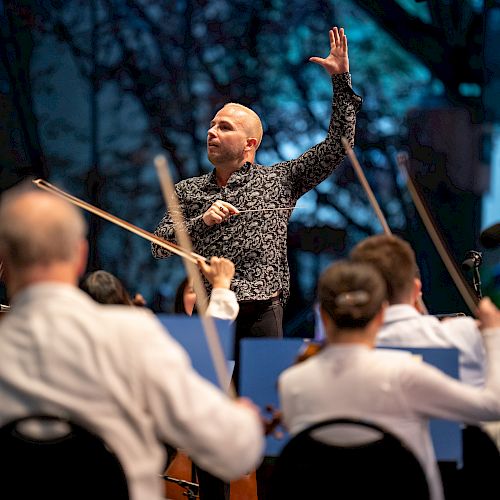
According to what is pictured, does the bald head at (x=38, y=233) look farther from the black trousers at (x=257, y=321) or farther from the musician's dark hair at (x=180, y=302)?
the musician's dark hair at (x=180, y=302)

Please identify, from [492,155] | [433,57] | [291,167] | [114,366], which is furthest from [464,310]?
[114,366]

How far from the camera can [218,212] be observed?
10.6 feet

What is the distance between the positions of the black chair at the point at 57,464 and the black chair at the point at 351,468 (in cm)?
32

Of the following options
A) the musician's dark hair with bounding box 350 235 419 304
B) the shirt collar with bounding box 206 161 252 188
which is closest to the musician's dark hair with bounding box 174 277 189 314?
the shirt collar with bounding box 206 161 252 188

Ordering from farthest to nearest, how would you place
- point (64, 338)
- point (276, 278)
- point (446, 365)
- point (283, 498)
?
point (276, 278)
point (446, 365)
point (283, 498)
point (64, 338)

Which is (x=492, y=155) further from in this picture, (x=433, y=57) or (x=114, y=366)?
(x=114, y=366)

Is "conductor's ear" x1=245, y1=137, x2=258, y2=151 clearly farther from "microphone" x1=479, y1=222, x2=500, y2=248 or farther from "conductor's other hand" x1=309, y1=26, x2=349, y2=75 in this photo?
"microphone" x1=479, y1=222, x2=500, y2=248

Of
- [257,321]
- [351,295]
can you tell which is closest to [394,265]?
[351,295]

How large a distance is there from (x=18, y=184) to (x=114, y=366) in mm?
4358

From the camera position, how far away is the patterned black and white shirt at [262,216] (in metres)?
3.34

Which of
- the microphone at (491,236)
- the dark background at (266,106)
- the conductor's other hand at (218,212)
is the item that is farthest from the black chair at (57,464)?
the dark background at (266,106)

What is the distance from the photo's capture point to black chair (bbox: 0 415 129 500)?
1.58 metres

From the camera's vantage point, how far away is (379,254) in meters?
2.30

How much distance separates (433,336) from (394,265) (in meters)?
0.19
